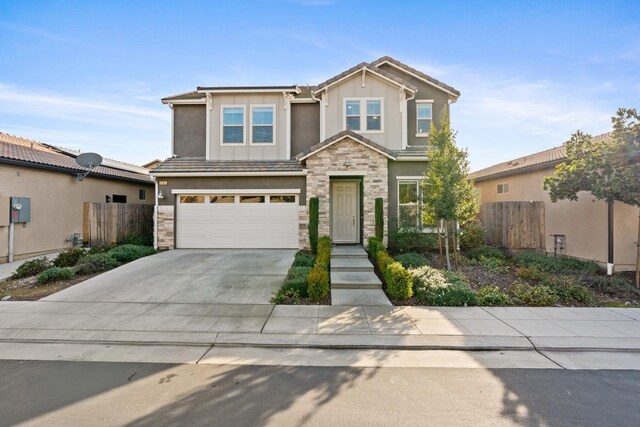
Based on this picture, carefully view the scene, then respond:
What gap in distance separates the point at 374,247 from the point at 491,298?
12.3ft

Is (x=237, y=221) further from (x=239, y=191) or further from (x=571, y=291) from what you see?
(x=571, y=291)

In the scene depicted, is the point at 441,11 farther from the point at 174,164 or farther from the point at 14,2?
the point at 14,2

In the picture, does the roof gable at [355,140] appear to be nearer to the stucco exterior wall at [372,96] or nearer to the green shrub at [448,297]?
the stucco exterior wall at [372,96]

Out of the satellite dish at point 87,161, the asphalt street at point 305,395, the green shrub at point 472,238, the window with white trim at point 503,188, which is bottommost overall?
the asphalt street at point 305,395

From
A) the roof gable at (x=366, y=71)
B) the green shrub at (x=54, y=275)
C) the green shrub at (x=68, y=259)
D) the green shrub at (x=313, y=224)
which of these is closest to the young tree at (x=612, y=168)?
the roof gable at (x=366, y=71)

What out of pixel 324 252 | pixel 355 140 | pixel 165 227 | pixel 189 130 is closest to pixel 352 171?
pixel 355 140

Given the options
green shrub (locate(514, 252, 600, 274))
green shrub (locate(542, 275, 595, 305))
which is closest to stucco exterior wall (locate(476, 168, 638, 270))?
green shrub (locate(514, 252, 600, 274))

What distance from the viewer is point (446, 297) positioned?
22.0ft

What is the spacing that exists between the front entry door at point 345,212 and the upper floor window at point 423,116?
149 inches

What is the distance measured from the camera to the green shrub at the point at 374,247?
9467 mm

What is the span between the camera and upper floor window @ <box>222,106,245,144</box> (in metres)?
13.2

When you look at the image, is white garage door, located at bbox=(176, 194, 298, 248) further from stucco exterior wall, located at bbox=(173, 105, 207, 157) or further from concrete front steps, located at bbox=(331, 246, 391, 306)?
concrete front steps, located at bbox=(331, 246, 391, 306)

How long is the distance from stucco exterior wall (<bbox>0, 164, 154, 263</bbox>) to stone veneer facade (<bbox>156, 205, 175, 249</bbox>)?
4.03m

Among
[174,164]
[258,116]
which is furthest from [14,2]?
[258,116]
